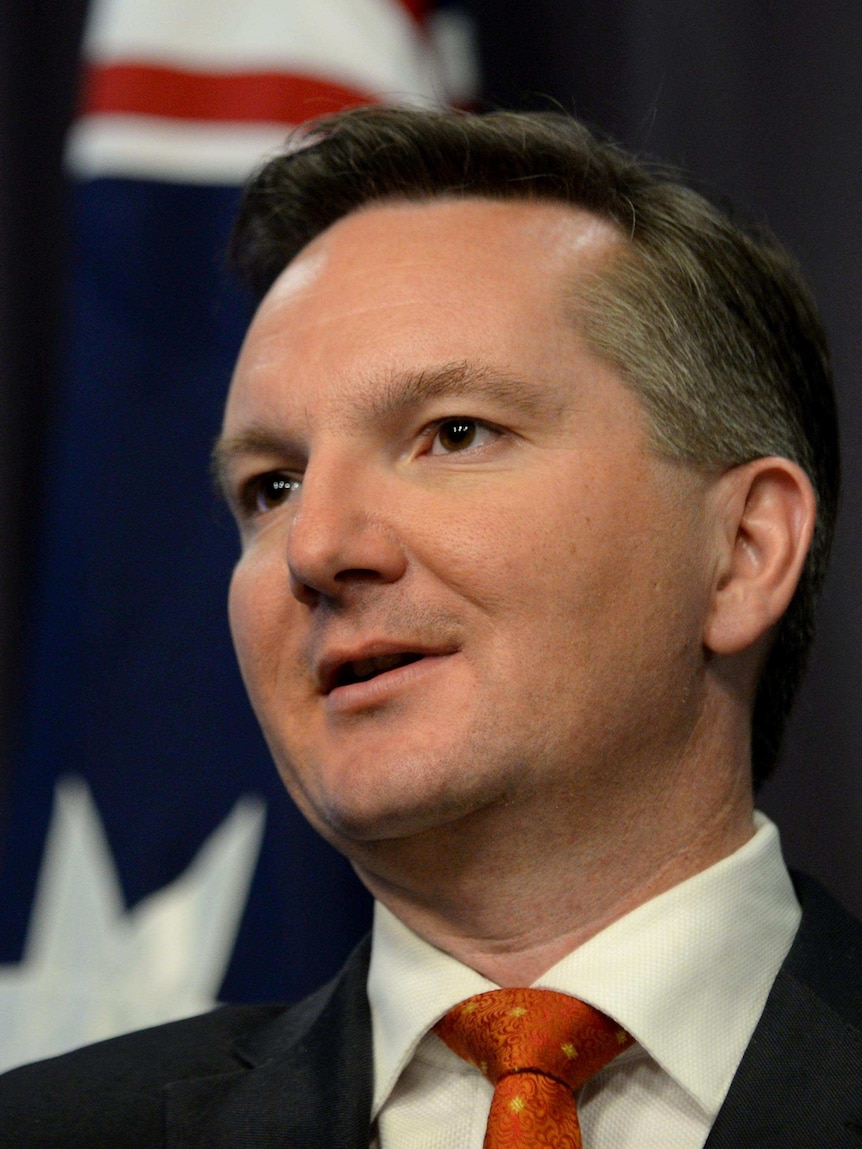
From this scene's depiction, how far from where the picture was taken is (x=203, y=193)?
2459 millimetres

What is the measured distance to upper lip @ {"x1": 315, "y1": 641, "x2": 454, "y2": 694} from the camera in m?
1.33

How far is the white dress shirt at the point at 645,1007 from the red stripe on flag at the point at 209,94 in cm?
153

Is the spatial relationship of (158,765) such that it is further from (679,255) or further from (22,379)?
(679,255)

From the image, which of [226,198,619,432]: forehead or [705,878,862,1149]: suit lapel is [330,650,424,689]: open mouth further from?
[705,878,862,1149]: suit lapel

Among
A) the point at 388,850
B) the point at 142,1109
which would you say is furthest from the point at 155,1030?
the point at 388,850

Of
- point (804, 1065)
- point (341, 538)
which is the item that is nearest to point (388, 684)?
point (341, 538)

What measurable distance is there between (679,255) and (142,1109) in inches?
43.6

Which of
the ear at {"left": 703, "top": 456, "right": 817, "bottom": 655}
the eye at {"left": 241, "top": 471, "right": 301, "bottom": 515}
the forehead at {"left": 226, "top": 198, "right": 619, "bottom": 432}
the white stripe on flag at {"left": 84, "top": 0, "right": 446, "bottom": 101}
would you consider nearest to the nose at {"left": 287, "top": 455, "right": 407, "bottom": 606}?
the forehead at {"left": 226, "top": 198, "right": 619, "bottom": 432}

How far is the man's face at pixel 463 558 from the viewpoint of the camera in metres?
1.33

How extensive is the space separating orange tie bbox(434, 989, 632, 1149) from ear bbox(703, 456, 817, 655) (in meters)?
0.41

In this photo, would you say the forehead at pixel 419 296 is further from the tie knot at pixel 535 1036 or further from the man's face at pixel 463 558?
the tie knot at pixel 535 1036

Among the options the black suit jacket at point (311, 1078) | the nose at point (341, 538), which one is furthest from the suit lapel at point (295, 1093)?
the nose at point (341, 538)

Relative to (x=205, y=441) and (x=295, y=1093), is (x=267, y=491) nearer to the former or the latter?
(x=295, y=1093)

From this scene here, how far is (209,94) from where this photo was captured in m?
2.46
